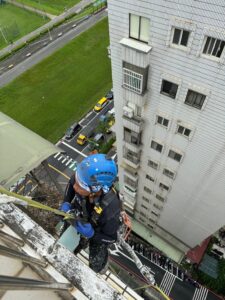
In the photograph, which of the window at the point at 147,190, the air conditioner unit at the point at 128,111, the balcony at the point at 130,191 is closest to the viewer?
the air conditioner unit at the point at 128,111

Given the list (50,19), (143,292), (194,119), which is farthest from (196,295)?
(50,19)

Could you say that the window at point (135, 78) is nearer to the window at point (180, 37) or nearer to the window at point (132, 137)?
→ the window at point (180, 37)

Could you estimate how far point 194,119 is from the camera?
1373 centimetres

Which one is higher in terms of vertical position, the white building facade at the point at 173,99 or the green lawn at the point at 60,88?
the green lawn at the point at 60,88

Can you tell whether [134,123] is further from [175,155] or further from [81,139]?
[81,139]

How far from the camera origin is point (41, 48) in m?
68.9

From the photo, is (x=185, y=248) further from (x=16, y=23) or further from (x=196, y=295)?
(x=16, y=23)

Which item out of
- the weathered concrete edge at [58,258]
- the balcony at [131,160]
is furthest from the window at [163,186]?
the weathered concrete edge at [58,258]

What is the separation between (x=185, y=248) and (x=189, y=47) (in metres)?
27.2

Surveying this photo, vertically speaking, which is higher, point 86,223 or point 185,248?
point 185,248

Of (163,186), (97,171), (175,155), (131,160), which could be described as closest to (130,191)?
(163,186)

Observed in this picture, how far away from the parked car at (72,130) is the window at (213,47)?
4083 centimetres

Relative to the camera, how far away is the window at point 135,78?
42.6ft

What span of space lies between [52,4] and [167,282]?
8412 centimetres
